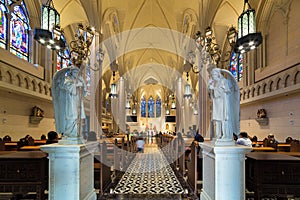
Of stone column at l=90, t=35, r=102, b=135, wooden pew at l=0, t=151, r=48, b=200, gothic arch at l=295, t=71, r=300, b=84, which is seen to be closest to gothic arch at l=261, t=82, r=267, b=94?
gothic arch at l=295, t=71, r=300, b=84

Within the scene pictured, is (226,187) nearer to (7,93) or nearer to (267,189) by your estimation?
(267,189)

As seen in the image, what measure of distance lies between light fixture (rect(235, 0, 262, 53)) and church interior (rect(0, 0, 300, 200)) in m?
0.02

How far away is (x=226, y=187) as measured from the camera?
3746 millimetres

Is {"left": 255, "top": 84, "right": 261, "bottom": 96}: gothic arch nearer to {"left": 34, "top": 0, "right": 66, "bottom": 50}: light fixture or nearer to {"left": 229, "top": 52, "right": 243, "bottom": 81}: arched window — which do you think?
{"left": 229, "top": 52, "right": 243, "bottom": 81}: arched window

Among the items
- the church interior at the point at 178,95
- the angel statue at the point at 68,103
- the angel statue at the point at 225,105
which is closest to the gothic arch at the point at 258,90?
the church interior at the point at 178,95

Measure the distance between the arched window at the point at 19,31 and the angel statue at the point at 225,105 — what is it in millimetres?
9990

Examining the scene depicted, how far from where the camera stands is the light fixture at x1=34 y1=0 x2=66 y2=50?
550cm

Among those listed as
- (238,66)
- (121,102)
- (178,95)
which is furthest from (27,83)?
(178,95)

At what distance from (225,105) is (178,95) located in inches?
679

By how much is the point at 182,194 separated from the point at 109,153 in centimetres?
372

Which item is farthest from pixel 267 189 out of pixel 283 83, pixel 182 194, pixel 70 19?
→ pixel 70 19

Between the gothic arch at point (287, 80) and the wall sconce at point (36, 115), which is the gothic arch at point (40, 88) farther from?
the gothic arch at point (287, 80)

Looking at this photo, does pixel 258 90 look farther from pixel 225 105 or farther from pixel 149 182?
pixel 225 105

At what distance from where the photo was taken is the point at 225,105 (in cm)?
392
